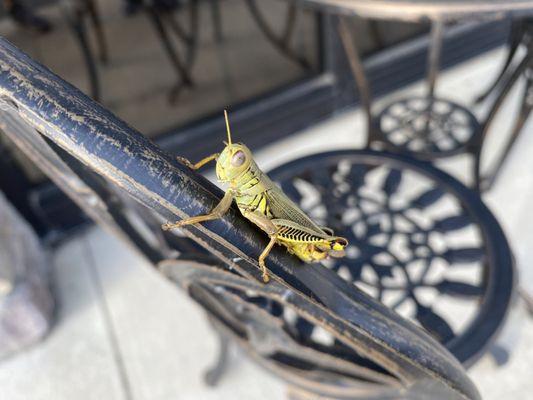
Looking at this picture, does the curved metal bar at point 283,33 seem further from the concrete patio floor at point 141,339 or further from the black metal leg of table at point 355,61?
the concrete patio floor at point 141,339

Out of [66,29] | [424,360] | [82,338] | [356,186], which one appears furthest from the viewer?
[66,29]

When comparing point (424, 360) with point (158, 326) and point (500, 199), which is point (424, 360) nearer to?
point (158, 326)

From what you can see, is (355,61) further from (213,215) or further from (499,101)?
(213,215)

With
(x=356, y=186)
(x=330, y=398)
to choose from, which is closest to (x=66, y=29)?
(x=356, y=186)

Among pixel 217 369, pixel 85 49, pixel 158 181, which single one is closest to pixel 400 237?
pixel 217 369

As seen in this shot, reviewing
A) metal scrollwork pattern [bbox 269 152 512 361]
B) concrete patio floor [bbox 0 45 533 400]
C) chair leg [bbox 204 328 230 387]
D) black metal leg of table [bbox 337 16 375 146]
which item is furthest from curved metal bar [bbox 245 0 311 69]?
chair leg [bbox 204 328 230 387]

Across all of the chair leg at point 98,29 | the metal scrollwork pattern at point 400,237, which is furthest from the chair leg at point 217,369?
the chair leg at point 98,29
